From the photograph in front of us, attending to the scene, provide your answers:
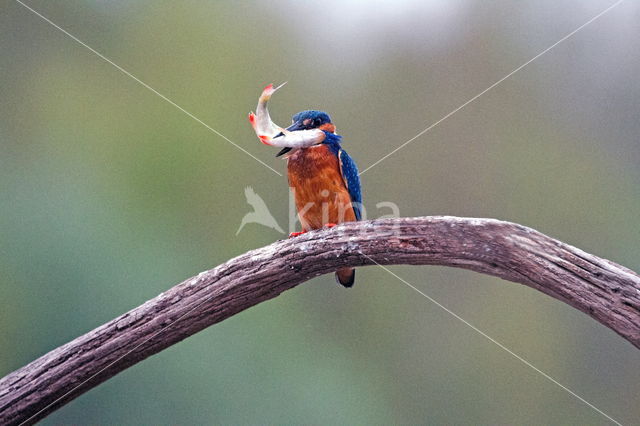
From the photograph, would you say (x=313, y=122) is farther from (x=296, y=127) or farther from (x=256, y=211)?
(x=256, y=211)

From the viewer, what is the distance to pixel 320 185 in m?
2.30

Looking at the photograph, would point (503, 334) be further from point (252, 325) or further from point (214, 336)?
point (214, 336)

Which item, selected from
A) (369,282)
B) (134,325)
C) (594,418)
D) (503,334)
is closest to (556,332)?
(503,334)

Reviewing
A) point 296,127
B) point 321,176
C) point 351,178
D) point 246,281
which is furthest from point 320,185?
point 246,281

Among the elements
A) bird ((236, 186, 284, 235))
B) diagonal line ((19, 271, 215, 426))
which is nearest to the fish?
bird ((236, 186, 284, 235))

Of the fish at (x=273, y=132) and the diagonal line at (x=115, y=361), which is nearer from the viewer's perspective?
the diagonal line at (x=115, y=361)

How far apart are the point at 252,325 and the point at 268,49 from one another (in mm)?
1287

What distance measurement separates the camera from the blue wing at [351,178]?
2346mm

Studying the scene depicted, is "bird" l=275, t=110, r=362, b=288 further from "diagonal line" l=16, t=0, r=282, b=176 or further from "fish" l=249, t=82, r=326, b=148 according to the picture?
"diagonal line" l=16, t=0, r=282, b=176

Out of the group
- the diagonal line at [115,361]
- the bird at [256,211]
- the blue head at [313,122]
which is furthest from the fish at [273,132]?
the diagonal line at [115,361]

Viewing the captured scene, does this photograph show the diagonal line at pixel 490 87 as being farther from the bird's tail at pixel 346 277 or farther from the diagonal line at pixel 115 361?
the diagonal line at pixel 115 361

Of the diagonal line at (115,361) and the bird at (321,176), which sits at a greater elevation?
the bird at (321,176)

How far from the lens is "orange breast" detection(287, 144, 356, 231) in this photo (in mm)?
2309

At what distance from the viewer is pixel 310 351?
2406 mm
